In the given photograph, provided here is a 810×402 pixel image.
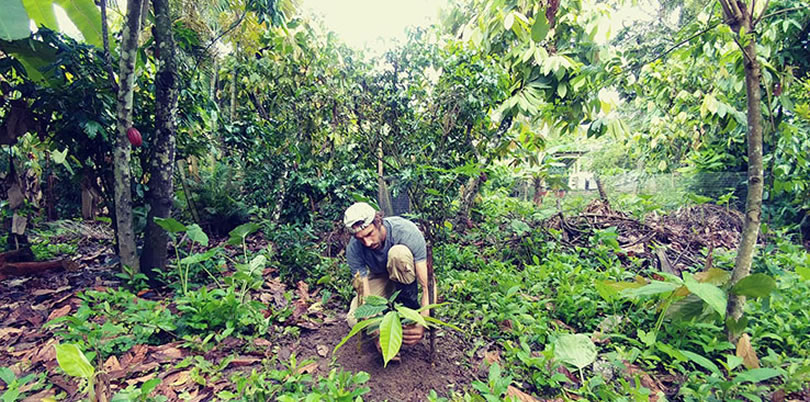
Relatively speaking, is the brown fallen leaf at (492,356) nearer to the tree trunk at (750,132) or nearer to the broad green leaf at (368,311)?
the broad green leaf at (368,311)

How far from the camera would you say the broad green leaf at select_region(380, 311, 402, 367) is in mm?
984

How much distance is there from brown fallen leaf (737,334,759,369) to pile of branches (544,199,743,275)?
1.45 meters

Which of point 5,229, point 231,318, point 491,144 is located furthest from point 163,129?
point 5,229

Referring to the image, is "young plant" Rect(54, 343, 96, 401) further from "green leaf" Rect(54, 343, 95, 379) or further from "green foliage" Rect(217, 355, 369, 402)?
"green foliage" Rect(217, 355, 369, 402)

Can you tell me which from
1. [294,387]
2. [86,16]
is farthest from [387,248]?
[86,16]

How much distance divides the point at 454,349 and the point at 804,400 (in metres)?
1.60

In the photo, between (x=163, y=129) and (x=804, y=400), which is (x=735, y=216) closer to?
(x=804, y=400)

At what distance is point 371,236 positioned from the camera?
201 cm

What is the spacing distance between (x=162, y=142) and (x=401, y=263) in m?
1.99

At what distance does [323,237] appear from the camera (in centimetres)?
369

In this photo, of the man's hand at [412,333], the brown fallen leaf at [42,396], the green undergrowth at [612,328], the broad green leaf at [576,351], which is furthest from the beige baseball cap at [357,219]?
the brown fallen leaf at [42,396]

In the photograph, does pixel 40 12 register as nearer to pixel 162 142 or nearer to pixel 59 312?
pixel 162 142

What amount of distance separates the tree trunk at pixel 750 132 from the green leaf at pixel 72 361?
2.63m

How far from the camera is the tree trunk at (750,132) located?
1.64 metres
